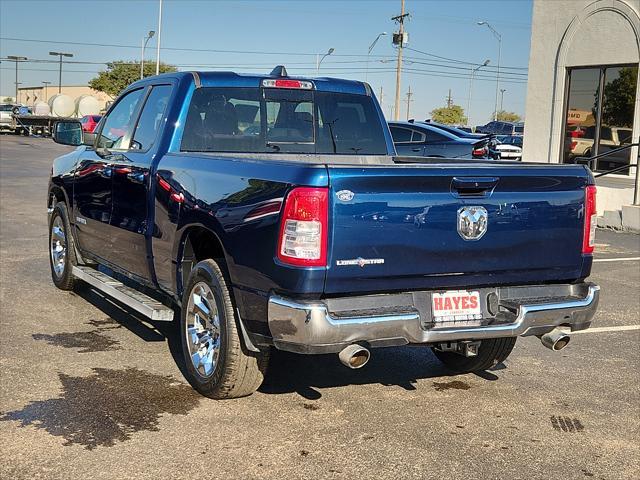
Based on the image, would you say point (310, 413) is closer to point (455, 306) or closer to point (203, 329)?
point (203, 329)

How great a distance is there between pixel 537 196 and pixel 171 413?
2467 millimetres

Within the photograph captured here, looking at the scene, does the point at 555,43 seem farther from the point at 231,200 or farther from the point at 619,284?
the point at 231,200

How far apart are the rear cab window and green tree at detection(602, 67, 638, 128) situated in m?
15.3

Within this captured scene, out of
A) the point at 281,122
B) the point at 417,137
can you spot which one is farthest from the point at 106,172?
the point at 417,137

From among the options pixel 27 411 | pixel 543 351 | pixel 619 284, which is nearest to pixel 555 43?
pixel 619 284

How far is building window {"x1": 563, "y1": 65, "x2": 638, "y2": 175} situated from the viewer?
2011 cm

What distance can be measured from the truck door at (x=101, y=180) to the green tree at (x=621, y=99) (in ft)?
52.6

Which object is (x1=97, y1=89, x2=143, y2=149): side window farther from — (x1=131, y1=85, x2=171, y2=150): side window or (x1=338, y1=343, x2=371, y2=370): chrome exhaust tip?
(x1=338, y1=343, x2=371, y2=370): chrome exhaust tip

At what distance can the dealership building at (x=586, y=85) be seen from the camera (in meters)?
19.8

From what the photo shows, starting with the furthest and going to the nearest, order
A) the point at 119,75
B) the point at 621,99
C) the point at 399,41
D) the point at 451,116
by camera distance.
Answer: the point at 451,116
the point at 119,75
the point at 399,41
the point at 621,99

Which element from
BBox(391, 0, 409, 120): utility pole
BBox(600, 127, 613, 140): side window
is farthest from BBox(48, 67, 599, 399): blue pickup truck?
BBox(391, 0, 409, 120): utility pole

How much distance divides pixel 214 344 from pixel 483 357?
1949 millimetres

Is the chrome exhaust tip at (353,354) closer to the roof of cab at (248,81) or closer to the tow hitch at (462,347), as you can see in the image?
the tow hitch at (462,347)

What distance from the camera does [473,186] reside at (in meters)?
4.46
